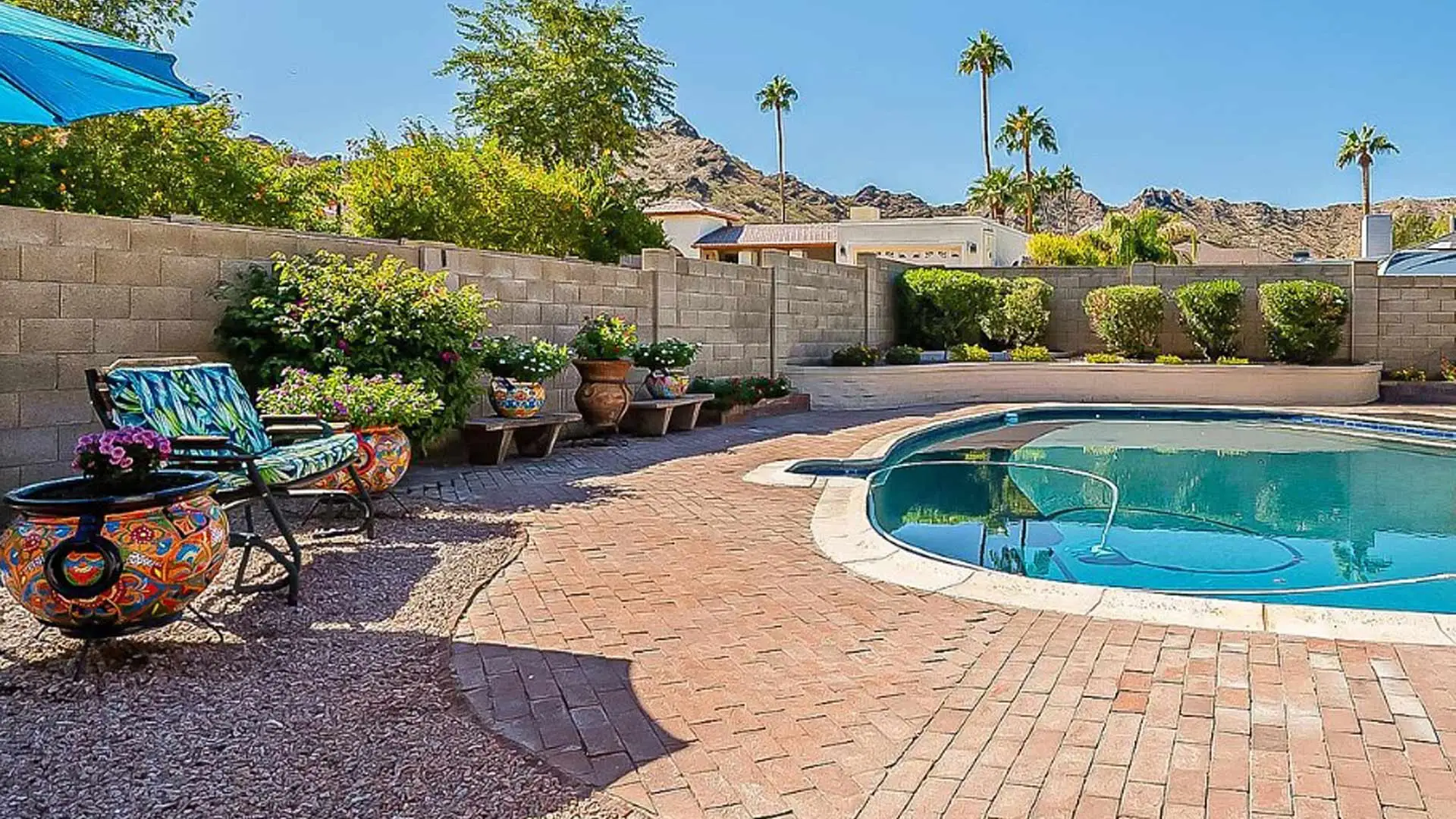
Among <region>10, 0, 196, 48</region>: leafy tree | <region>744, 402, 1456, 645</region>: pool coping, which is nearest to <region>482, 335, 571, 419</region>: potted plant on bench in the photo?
<region>744, 402, 1456, 645</region>: pool coping

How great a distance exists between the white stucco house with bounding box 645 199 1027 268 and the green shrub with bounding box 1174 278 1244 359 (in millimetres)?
14159

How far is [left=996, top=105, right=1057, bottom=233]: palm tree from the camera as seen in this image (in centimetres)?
4656

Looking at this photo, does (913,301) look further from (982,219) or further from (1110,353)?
(982,219)

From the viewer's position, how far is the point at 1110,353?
16656mm

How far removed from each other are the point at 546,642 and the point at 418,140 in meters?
12.5

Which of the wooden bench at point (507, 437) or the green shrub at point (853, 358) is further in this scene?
the green shrub at point (853, 358)

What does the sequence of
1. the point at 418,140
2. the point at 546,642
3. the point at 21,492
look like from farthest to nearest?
the point at 418,140 < the point at 546,642 < the point at 21,492

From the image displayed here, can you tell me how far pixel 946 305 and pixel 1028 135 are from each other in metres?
33.4

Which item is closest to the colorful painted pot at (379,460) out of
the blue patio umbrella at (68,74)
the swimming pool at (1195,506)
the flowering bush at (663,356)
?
the blue patio umbrella at (68,74)

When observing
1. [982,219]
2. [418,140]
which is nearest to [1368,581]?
[418,140]

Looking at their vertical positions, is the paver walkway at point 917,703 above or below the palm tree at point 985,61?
below

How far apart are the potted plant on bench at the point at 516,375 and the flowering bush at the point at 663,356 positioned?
2.02 meters

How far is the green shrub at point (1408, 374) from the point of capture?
1539 centimetres

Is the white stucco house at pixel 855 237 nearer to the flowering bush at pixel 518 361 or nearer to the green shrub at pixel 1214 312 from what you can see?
the green shrub at pixel 1214 312
